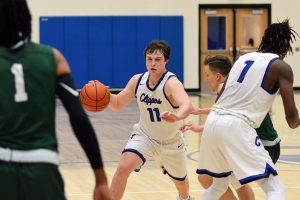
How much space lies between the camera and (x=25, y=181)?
286cm

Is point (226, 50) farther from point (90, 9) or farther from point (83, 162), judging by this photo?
point (83, 162)

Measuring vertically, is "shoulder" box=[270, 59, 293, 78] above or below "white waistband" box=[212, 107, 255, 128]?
above

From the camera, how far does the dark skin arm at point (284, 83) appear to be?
464cm

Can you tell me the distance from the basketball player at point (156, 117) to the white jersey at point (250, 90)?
1180 millimetres

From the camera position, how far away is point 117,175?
19.6 feet

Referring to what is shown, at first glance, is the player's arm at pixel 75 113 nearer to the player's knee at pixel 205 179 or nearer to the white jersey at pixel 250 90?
the white jersey at pixel 250 90

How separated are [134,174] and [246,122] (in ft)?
13.5

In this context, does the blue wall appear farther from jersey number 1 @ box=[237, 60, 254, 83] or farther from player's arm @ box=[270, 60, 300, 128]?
player's arm @ box=[270, 60, 300, 128]

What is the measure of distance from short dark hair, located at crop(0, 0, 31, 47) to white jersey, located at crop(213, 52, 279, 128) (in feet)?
7.05

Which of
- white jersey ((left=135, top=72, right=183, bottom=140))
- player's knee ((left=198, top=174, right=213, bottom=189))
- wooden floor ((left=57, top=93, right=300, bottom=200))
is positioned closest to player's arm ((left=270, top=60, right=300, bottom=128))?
player's knee ((left=198, top=174, right=213, bottom=189))

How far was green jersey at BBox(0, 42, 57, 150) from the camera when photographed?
288cm

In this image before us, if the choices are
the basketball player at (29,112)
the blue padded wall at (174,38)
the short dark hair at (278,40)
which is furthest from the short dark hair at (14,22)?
the blue padded wall at (174,38)

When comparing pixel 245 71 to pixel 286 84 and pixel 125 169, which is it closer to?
pixel 286 84

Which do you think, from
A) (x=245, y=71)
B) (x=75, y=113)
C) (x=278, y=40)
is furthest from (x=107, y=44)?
(x=75, y=113)
